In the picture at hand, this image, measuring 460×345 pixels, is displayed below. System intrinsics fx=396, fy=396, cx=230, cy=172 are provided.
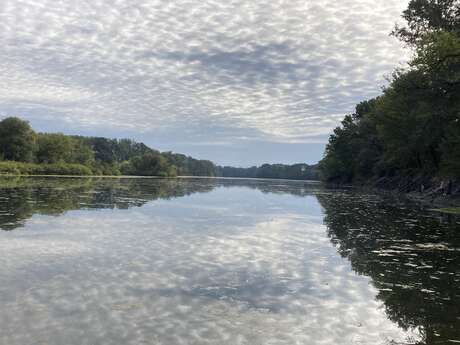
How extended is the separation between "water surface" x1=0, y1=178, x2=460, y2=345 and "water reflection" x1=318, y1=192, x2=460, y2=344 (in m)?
0.04

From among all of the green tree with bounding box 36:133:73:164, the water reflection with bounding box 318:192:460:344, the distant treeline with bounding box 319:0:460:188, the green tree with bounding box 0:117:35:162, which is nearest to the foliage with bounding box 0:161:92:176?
the green tree with bounding box 0:117:35:162

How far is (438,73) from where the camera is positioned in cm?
2886

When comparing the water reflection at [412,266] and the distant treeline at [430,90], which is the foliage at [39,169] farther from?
the water reflection at [412,266]

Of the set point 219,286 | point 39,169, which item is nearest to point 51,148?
point 39,169

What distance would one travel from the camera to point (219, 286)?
30.8 feet

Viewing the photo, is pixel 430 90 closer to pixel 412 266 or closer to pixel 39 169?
pixel 412 266

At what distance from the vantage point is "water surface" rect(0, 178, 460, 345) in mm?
6727

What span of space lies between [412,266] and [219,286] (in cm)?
640

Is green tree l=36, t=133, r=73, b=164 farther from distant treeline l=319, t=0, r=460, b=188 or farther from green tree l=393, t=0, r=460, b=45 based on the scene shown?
green tree l=393, t=0, r=460, b=45

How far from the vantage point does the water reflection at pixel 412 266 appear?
7.68 metres

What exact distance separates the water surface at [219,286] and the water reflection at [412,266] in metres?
0.04

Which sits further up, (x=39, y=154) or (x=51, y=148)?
(x=51, y=148)

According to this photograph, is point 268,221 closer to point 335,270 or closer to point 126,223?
point 126,223

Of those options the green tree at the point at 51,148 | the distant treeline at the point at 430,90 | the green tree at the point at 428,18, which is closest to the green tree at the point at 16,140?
the green tree at the point at 51,148
